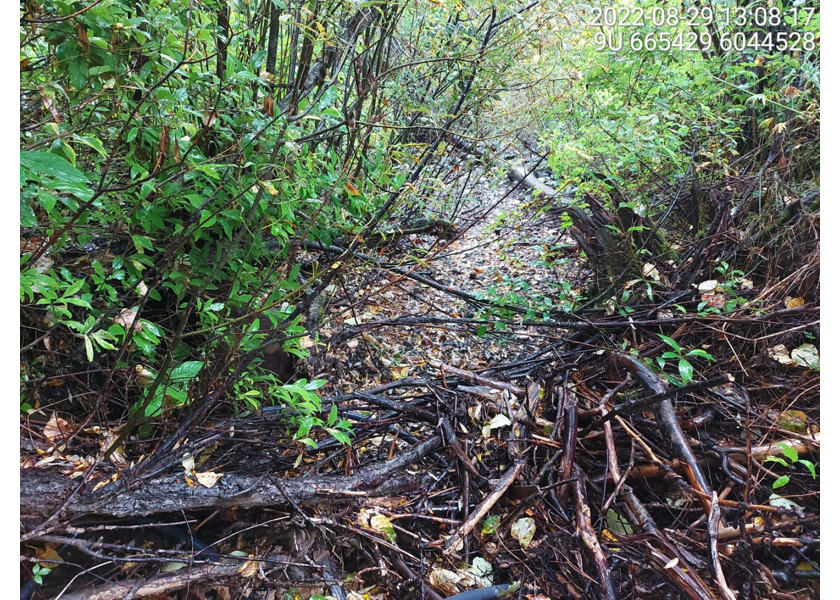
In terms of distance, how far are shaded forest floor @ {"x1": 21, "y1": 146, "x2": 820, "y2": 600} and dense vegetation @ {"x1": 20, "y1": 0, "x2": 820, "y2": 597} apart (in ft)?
0.16

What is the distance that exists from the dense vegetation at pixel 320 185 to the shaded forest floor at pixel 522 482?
48 mm

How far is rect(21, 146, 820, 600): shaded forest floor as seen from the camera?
59.7 inches

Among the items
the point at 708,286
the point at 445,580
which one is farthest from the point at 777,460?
the point at 445,580

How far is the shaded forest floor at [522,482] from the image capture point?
152cm

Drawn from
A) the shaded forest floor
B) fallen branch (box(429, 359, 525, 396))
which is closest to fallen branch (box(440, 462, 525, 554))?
the shaded forest floor

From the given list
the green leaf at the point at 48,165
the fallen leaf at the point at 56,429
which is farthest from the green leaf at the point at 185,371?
the green leaf at the point at 48,165

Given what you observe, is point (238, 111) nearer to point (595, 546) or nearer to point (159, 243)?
point (159, 243)

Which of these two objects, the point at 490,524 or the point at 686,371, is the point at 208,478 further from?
the point at 686,371

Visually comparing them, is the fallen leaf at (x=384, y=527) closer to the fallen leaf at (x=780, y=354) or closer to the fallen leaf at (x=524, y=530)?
the fallen leaf at (x=524, y=530)

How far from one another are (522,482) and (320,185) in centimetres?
165

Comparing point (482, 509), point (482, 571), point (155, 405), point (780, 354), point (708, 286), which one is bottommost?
point (482, 571)

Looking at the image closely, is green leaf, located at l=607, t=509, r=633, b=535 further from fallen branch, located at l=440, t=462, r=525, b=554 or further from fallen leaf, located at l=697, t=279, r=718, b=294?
fallen leaf, located at l=697, t=279, r=718, b=294

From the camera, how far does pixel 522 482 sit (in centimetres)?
203

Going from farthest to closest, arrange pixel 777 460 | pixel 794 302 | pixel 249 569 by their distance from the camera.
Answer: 1. pixel 794 302
2. pixel 777 460
3. pixel 249 569
